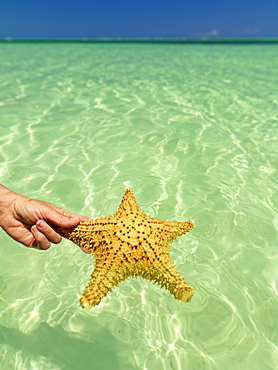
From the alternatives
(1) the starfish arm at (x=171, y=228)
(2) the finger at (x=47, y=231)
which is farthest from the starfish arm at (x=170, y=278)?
(2) the finger at (x=47, y=231)

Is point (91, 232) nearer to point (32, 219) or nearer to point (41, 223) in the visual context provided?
point (41, 223)

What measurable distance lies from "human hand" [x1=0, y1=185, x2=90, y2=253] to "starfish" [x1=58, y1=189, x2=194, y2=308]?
0.66 ft

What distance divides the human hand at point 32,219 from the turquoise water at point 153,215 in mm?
420

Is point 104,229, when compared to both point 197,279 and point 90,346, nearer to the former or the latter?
point 90,346

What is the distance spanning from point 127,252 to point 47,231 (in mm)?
853

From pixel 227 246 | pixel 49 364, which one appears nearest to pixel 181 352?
pixel 49 364

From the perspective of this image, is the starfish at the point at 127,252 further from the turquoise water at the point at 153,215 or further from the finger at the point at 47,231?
the turquoise water at the point at 153,215

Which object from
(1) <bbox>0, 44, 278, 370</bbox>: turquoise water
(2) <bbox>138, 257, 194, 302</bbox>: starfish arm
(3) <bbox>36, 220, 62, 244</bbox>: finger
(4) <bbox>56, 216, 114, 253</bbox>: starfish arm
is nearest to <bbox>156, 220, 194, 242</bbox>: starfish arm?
(2) <bbox>138, 257, 194, 302</bbox>: starfish arm

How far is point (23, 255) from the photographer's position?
10.7ft

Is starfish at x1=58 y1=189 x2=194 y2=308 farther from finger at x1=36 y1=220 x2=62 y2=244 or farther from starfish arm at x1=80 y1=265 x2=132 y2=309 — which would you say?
finger at x1=36 y1=220 x2=62 y2=244

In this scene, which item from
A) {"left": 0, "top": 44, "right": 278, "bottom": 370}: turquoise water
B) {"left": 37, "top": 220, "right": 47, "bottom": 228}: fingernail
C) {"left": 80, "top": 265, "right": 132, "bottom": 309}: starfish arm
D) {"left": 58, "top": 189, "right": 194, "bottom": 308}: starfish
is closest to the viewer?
{"left": 80, "top": 265, "right": 132, "bottom": 309}: starfish arm

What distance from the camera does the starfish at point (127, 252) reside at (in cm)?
222

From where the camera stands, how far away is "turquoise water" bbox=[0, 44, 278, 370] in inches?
94.7

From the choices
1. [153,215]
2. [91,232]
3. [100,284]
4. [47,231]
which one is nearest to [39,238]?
[47,231]
